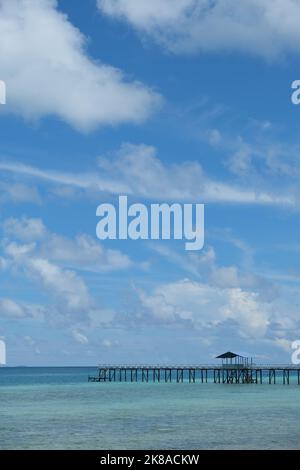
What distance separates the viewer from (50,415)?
47.5 metres

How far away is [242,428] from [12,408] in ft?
75.7

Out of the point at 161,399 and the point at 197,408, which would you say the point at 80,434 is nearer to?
the point at 197,408

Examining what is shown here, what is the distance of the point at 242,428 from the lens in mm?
38844
